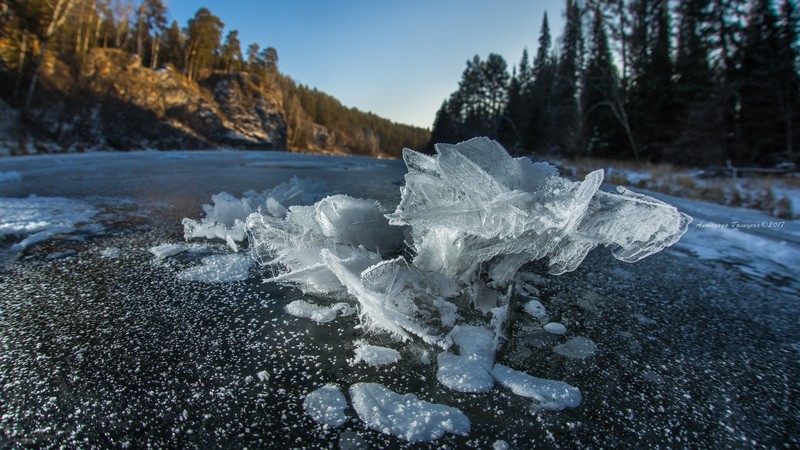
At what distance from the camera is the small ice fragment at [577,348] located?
1.11 metres

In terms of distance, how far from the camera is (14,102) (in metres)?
18.7

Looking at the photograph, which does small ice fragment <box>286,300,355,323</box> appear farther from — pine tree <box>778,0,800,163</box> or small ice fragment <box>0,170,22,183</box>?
pine tree <box>778,0,800,163</box>

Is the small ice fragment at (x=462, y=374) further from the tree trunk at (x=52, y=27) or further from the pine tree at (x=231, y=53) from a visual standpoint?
the pine tree at (x=231, y=53)

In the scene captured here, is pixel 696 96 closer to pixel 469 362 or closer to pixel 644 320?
pixel 644 320

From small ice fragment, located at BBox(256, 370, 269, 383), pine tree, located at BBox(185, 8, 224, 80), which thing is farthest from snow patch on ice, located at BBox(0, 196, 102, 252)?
pine tree, located at BBox(185, 8, 224, 80)

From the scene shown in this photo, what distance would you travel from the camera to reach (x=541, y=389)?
933 mm

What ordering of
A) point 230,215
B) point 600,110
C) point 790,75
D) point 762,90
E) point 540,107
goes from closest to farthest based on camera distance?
point 230,215, point 790,75, point 762,90, point 600,110, point 540,107

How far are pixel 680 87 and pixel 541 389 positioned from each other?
17.2 meters

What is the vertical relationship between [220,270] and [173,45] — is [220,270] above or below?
below

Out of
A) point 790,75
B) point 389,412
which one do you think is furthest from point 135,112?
point 790,75

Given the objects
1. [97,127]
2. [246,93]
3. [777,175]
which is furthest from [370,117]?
[777,175]

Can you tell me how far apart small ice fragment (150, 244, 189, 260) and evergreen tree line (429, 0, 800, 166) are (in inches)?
559

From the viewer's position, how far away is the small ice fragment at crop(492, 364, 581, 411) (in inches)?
35.0

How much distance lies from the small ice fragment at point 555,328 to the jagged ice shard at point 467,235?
155 mm
